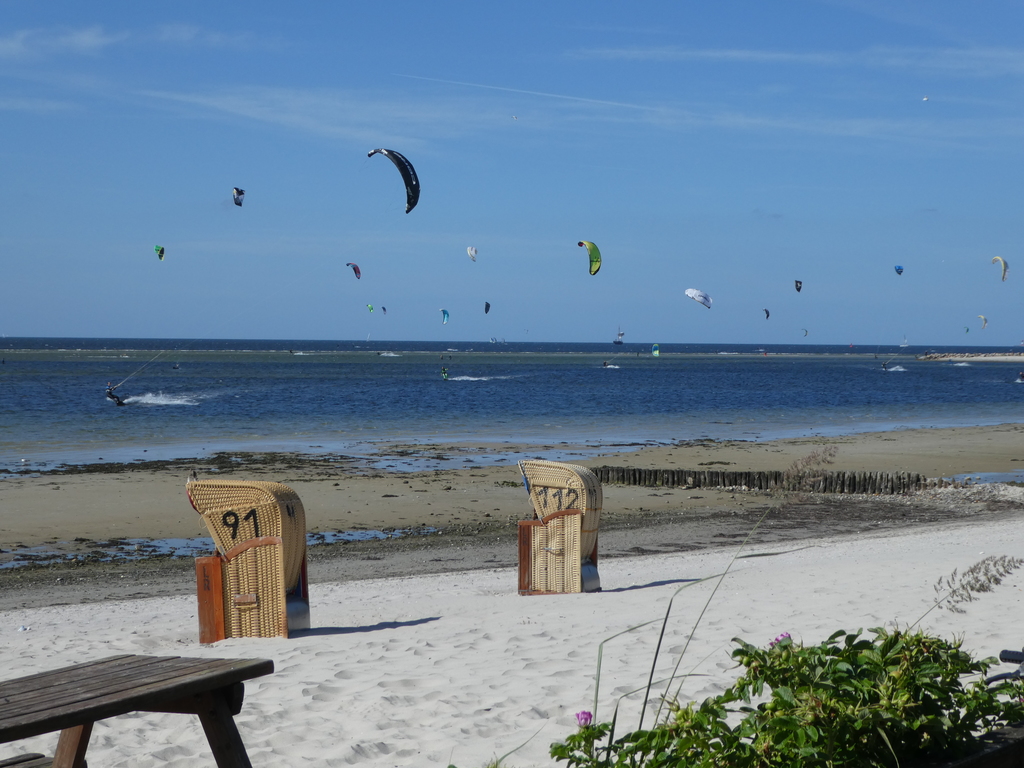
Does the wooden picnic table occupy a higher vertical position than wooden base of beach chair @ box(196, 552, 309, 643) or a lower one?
higher

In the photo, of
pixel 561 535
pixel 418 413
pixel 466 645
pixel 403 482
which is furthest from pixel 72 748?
pixel 418 413

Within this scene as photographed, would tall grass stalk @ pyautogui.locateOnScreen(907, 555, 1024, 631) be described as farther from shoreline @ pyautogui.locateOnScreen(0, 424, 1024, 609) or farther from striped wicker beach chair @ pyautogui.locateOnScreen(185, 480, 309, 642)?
striped wicker beach chair @ pyautogui.locateOnScreen(185, 480, 309, 642)

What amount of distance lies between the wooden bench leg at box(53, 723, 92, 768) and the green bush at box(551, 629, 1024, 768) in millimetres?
1678

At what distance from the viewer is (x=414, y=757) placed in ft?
12.4

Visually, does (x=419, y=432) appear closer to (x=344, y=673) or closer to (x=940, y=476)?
(x=940, y=476)

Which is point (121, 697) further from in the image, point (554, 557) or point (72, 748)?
point (554, 557)

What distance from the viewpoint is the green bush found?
204 cm

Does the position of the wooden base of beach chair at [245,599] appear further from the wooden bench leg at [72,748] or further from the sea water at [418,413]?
the sea water at [418,413]

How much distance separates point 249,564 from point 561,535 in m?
2.77

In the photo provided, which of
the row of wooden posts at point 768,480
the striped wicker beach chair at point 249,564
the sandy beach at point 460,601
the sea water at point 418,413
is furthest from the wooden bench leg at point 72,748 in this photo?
the sea water at point 418,413

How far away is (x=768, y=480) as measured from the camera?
705 inches

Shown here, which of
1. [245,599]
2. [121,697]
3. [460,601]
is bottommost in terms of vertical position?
[460,601]

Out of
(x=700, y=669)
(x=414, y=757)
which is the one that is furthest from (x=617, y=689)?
(x=414, y=757)

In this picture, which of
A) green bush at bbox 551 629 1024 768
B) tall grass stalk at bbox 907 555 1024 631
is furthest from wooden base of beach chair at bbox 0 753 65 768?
tall grass stalk at bbox 907 555 1024 631
